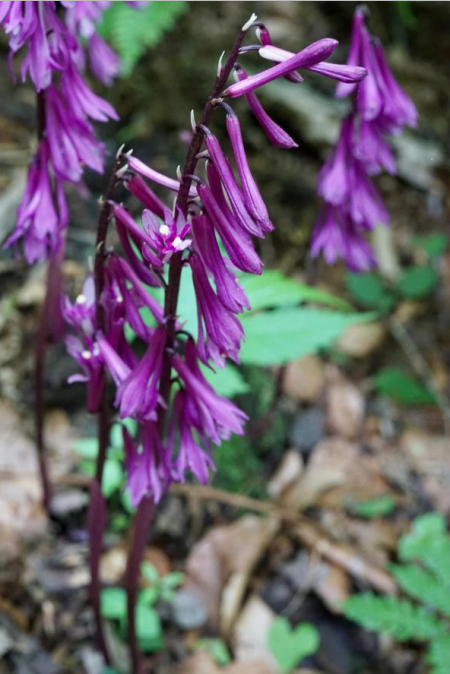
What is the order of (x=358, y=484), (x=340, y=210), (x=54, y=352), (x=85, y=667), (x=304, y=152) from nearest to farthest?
1. (x=85, y=667)
2. (x=340, y=210)
3. (x=54, y=352)
4. (x=358, y=484)
5. (x=304, y=152)

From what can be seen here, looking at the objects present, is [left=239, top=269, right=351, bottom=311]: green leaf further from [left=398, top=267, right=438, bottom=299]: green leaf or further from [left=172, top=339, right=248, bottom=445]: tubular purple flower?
[left=398, top=267, right=438, bottom=299]: green leaf

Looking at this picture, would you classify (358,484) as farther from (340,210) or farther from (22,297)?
(22,297)

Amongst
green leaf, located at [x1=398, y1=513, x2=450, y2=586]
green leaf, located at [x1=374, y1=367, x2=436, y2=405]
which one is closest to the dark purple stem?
green leaf, located at [x1=398, y1=513, x2=450, y2=586]

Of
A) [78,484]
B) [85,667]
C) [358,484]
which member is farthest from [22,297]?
[358,484]

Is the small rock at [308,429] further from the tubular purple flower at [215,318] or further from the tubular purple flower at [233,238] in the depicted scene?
the tubular purple flower at [233,238]

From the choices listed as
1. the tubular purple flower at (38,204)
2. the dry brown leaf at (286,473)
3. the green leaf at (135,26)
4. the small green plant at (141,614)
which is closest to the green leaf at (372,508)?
the dry brown leaf at (286,473)
